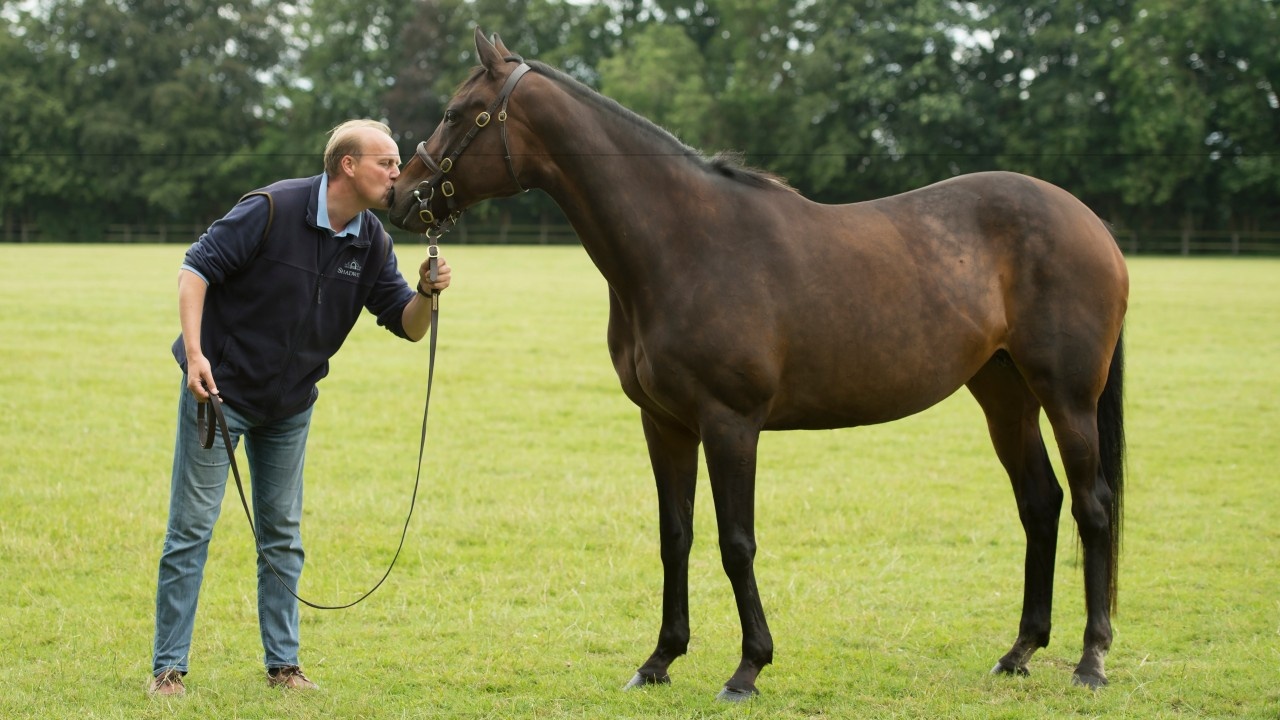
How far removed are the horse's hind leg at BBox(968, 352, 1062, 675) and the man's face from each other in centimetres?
281

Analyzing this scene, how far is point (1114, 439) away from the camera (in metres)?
5.50

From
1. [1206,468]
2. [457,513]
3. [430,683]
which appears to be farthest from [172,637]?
[1206,468]

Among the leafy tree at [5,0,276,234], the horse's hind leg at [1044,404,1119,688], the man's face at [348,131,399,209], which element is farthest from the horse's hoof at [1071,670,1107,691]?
the leafy tree at [5,0,276,234]

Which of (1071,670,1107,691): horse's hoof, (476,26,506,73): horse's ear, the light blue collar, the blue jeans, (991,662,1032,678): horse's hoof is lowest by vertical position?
(991,662,1032,678): horse's hoof

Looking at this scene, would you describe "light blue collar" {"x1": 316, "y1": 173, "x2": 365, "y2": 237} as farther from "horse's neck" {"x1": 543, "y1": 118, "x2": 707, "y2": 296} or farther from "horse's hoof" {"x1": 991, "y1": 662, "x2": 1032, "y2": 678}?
"horse's hoof" {"x1": 991, "y1": 662, "x2": 1032, "y2": 678}

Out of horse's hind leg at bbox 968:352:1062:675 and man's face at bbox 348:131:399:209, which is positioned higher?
man's face at bbox 348:131:399:209

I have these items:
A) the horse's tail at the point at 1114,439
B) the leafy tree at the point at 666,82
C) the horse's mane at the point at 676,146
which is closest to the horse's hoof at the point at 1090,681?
the horse's tail at the point at 1114,439

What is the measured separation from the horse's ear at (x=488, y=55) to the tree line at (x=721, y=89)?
4251 cm

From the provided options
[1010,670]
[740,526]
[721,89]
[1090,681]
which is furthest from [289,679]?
[721,89]

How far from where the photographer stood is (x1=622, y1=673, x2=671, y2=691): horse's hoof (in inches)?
193

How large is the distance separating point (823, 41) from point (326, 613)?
55.1m

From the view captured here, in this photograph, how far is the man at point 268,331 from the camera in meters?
4.52

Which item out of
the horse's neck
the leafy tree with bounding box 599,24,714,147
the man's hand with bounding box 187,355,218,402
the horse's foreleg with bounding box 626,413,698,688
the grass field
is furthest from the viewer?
the leafy tree with bounding box 599,24,714,147

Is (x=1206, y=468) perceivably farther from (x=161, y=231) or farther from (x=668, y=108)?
(x=161, y=231)
